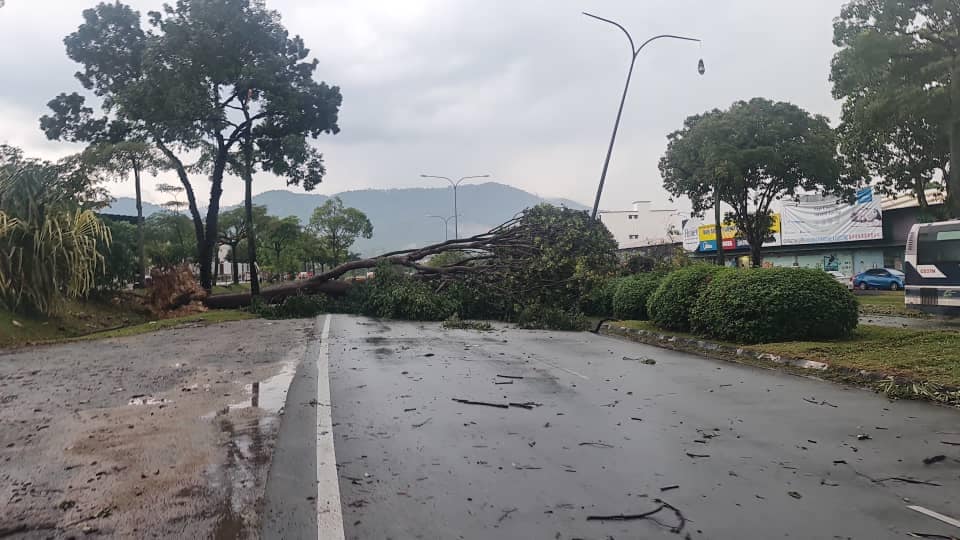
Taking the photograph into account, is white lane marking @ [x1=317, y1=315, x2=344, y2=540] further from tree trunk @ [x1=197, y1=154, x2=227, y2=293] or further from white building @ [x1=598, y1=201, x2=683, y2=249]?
white building @ [x1=598, y1=201, x2=683, y2=249]

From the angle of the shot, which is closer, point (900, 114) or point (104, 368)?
point (104, 368)

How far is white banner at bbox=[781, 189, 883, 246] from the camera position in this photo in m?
40.8

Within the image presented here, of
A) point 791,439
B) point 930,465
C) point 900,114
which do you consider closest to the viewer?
point 930,465

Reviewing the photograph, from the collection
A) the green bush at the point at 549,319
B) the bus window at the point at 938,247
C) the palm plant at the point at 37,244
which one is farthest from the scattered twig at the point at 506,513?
the palm plant at the point at 37,244

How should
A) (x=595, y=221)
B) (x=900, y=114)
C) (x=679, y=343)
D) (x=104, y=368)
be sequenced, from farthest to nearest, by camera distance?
(x=595, y=221)
(x=900, y=114)
(x=679, y=343)
(x=104, y=368)

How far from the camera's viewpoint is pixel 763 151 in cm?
2884

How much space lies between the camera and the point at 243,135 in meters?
32.1

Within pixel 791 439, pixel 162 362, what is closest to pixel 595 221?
pixel 162 362

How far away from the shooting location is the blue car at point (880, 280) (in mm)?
36781

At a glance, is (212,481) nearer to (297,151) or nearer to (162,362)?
(162,362)

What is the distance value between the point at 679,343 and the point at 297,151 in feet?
76.7

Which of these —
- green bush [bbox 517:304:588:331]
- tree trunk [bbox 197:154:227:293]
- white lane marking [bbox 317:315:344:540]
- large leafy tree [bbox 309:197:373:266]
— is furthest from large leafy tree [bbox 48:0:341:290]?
large leafy tree [bbox 309:197:373:266]

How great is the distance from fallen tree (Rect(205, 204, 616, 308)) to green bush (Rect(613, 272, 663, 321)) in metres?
1.39

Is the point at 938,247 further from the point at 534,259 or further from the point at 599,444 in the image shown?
the point at 599,444
